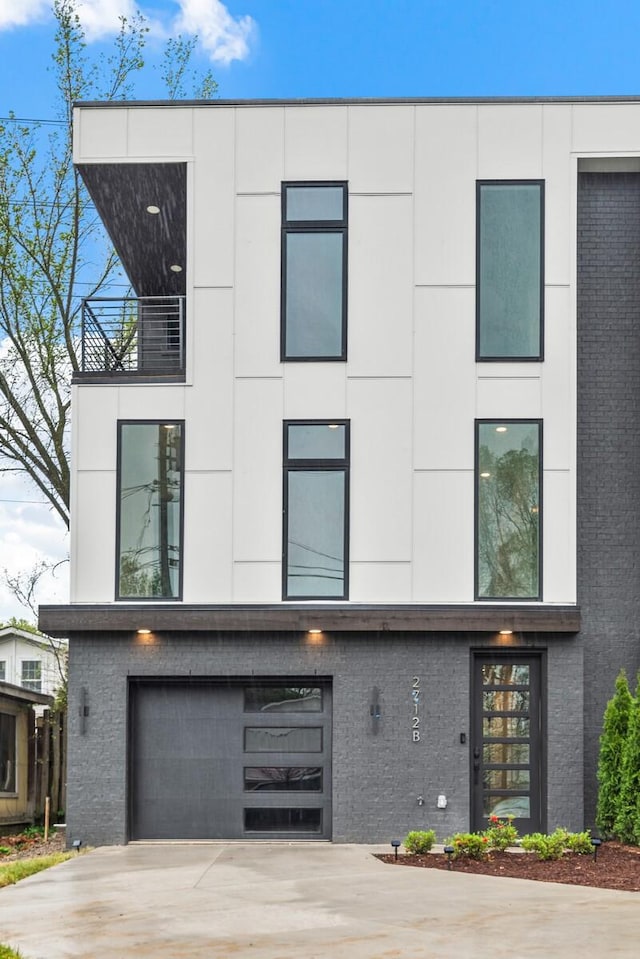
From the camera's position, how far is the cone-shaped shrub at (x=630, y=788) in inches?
422

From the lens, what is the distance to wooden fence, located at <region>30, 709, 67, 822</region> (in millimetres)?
15750

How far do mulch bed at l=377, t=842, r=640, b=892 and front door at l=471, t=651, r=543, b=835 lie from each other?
1250mm

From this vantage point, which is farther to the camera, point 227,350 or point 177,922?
point 227,350

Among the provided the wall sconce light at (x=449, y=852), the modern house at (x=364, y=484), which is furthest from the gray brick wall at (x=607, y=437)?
the wall sconce light at (x=449, y=852)

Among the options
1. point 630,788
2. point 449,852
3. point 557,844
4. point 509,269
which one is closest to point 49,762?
point 449,852

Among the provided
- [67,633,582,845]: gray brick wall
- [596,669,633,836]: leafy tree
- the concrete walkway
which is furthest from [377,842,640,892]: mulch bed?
[67,633,582,845]: gray brick wall

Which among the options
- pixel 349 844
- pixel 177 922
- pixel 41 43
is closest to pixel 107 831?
pixel 349 844

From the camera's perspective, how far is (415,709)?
11.7m

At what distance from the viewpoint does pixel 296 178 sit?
1231 cm

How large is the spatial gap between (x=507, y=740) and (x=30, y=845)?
630 cm

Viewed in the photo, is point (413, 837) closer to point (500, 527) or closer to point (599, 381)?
point (500, 527)

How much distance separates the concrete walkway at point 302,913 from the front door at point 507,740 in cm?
203

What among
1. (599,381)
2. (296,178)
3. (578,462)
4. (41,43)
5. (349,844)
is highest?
(41,43)

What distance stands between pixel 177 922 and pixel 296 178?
27.2 ft
